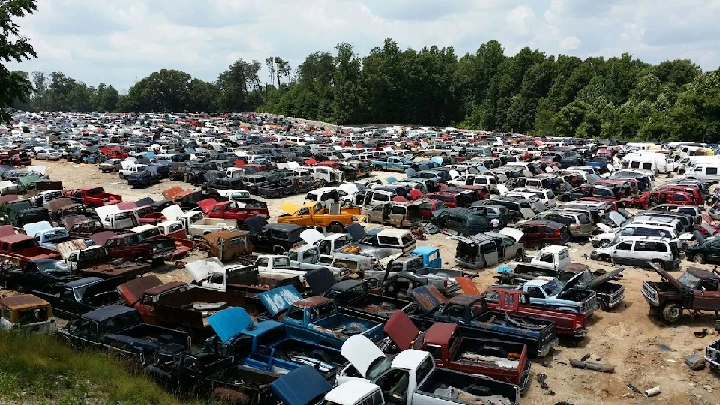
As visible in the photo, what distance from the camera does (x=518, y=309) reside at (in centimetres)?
1639

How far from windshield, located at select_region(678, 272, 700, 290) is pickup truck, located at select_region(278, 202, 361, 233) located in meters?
14.6

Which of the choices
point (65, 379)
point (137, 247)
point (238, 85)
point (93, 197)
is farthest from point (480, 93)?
point (65, 379)

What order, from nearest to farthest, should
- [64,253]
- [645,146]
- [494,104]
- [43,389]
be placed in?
[43,389] < [64,253] < [645,146] < [494,104]

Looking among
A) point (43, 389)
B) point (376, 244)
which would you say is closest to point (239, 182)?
point (376, 244)

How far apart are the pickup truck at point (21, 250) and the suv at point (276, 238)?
7.43m

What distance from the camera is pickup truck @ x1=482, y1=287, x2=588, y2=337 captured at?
51.2 feet

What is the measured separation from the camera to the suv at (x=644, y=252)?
73.8ft

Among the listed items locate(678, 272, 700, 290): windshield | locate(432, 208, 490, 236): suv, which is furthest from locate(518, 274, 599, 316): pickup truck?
locate(432, 208, 490, 236): suv

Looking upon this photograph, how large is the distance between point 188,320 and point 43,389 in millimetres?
4928

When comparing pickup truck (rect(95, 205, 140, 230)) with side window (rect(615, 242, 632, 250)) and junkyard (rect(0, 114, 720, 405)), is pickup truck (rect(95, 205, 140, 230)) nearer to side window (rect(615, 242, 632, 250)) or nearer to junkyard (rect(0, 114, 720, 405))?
junkyard (rect(0, 114, 720, 405))

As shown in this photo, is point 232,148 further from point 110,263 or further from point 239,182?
point 110,263

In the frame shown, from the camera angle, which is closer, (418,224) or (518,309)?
(518,309)

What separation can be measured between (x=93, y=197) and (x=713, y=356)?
31.1 meters

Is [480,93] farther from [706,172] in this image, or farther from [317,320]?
[317,320]
